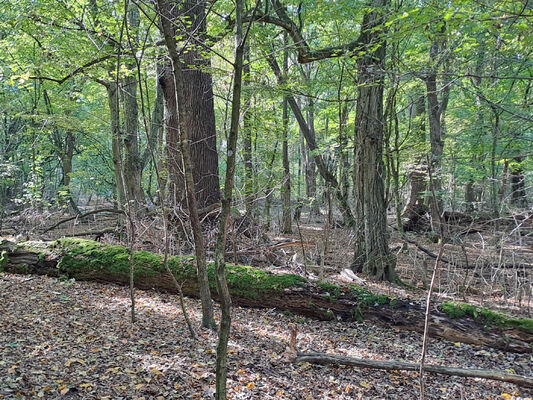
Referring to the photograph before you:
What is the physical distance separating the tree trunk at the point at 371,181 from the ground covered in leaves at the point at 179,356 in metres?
2.28

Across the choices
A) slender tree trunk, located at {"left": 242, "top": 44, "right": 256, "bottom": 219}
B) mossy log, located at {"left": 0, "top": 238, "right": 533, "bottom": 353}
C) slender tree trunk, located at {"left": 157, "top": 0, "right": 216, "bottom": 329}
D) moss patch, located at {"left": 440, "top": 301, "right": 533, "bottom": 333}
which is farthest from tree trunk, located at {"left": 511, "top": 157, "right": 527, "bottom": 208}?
slender tree trunk, located at {"left": 157, "top": 0, "right": 216, "bottom": 329}

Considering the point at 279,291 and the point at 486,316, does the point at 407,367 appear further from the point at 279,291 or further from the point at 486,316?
the point at 279,291

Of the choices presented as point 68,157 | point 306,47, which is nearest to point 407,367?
point 306,47

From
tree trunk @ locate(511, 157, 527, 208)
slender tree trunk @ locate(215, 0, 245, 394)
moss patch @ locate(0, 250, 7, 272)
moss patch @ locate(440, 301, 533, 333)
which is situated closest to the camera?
slender tree trunk @ locate(215, 0, 245, 394)

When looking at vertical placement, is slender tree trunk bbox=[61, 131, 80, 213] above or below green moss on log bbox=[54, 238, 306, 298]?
above

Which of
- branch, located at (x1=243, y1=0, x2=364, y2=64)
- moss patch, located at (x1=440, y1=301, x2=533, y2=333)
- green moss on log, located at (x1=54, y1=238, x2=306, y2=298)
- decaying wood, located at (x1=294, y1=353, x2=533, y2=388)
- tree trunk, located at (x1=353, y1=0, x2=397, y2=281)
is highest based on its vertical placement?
branch, located at (x1=243, y1=0, x2=364, y2=64)

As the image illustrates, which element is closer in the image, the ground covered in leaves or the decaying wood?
the ground covered in leaves

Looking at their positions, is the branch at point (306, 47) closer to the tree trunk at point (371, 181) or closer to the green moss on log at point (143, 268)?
the tree trunk at point (371, 181)

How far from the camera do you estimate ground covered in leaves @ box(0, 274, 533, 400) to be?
298 centimetres

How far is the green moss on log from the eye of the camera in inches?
205

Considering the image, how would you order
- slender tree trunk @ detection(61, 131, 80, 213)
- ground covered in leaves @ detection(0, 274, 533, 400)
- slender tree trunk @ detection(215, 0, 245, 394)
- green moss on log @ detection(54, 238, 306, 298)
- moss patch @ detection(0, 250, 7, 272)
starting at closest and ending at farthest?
slender tree trunk @ detection(215, 0, 245, 394) < ground covered in leaves @ detection(0, 274, 533, 400) < green moss on log @ detection(54, 238, 306, 298) < moss patch @ detection(0, 250, 7, 272) < slender tree trunk @ detection(61, 131, 80, 213)

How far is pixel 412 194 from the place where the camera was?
14.2 meters

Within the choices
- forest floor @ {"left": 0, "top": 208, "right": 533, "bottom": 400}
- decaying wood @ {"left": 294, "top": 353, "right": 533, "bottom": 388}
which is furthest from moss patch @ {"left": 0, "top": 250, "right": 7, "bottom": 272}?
decaying wood @ {"left": 294, "top": 353, "right": 533, "bottom": 388}

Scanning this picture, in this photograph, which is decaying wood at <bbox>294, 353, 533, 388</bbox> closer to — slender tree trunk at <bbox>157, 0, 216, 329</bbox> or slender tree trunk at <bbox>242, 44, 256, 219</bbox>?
slender tree trunk at <bbox>157, 0, 216, 329</bbox>
